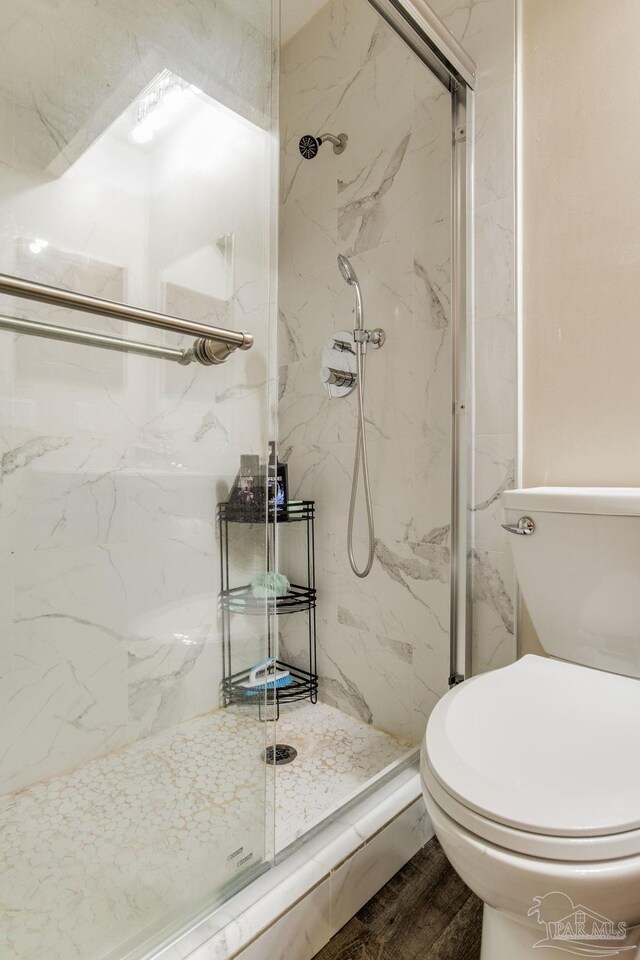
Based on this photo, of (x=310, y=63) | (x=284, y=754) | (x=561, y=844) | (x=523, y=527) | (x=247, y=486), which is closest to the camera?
(x=561, y=844)

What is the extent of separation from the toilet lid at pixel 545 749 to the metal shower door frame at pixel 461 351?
15.2 inches

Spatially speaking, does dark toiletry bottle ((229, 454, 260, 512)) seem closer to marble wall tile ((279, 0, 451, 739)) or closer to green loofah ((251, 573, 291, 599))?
green loofah ((251, 573, 291, 599))

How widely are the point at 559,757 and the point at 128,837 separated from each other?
67cm

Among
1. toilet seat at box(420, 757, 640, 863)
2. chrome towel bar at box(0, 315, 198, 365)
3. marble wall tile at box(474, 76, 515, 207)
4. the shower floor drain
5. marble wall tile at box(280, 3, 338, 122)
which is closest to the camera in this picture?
toilet seat at box(420, 757, 640, 863)

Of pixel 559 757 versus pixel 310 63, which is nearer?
pixel 559 757

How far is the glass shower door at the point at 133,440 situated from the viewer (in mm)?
874

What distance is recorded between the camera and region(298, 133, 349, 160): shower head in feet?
5.35

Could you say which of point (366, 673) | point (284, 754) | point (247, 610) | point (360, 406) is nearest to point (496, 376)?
point (360, 406)

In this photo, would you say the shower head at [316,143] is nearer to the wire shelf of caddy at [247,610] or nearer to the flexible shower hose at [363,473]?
the flexible shower hose at [363,473]

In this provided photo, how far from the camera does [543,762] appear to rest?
0.73 metres

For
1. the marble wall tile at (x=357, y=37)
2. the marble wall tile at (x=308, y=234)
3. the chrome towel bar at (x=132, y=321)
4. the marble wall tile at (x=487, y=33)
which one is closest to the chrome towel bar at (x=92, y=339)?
the chrome towel bar at (x=132, y=321)

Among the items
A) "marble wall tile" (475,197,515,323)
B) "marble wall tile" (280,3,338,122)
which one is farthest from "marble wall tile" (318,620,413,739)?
"marble wall tile" (280,3,338,122)

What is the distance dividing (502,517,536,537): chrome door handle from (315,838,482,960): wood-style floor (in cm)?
76

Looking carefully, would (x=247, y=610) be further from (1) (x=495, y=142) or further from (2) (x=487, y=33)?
(2) (x=487, y=33)
